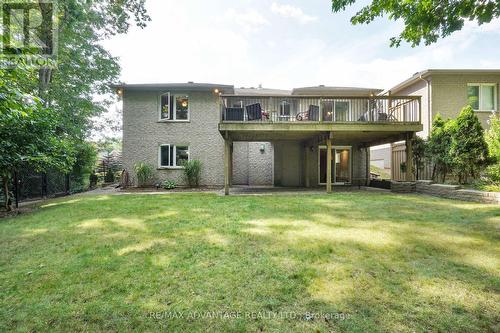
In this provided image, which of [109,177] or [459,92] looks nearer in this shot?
[459,92]

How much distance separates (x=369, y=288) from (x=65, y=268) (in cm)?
363

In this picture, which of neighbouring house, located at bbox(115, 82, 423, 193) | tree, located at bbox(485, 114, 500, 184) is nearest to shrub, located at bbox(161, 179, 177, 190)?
neighbouring house, located at bbox(115, 82, 423, 193)

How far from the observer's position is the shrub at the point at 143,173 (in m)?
12.1

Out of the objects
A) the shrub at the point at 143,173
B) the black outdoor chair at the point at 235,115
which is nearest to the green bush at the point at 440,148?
the black outdoor chair at the point at 235,115

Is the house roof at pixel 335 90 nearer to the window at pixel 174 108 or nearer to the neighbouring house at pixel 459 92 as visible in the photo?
the neighbouring house at pixel 459 92

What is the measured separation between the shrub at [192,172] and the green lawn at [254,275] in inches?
284

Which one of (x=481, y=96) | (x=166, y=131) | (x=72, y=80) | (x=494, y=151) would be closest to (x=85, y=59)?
(x=72, y=80)

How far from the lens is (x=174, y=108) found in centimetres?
1289

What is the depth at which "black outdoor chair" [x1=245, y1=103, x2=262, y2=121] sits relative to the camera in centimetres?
934

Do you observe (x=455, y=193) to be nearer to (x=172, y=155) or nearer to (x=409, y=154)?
(x=409, y=154)

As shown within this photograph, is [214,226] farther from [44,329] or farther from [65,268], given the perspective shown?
[44,329]

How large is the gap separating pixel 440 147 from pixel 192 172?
37.0ft

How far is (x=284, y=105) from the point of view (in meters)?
13.5

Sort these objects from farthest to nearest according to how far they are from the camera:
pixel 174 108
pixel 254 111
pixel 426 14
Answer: pixel 174 108
pixel 254 111
pixel 426 14
